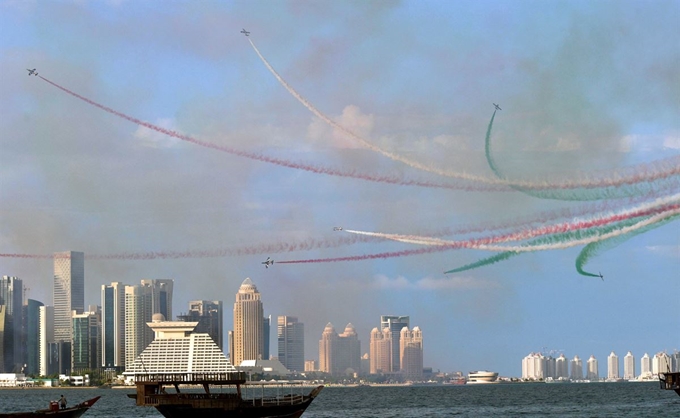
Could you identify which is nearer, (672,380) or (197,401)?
(197,401)

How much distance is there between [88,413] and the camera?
140 m

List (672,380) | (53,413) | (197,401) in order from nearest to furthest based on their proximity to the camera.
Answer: (197,401) < (53,413) < (672,380)

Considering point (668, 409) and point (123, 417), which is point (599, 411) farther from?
point (123, 417)

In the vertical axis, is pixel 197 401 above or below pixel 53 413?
above

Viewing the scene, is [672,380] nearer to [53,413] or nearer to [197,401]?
[197,401]

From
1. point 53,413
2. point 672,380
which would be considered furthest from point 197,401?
point 672,380

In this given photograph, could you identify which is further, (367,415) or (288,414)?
(367,415)

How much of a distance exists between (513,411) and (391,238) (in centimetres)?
5140

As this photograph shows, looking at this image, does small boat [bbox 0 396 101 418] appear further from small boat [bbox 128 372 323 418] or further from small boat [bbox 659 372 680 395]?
small boat [bbox 659 372 680 395]

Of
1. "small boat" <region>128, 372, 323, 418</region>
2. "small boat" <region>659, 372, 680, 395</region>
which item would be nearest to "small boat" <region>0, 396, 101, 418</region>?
"small boat" <region>128, 372, 323, 418</region>

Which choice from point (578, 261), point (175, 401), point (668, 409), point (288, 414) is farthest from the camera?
point (668, 409)

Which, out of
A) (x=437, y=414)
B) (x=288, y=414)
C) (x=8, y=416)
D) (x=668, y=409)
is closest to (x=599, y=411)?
(x=668, y=409)

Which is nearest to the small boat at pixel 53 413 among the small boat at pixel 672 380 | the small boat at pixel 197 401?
the small boat at pixel 197 401

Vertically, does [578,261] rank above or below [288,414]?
above
